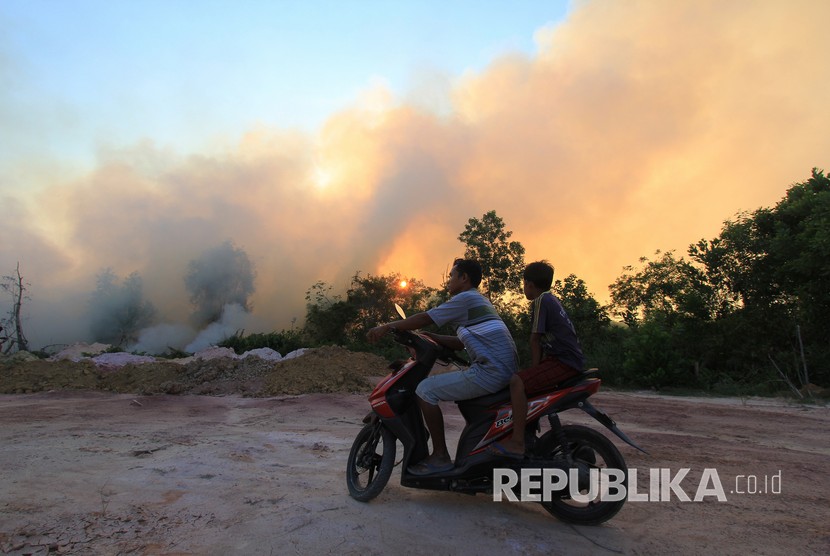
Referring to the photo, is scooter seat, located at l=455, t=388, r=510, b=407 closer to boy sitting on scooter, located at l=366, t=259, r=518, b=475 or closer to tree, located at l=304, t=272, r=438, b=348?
boy sitting on scooter, located at l=366, t=259, r=518, b=475

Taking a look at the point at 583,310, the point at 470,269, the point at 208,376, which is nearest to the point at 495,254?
the point at 583,310

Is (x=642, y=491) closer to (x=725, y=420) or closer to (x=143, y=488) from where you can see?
(x=143, y=488)

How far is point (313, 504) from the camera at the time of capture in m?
3.49

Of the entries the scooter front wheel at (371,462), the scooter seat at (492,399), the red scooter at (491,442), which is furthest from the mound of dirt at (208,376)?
the scooter seat at (492,399)

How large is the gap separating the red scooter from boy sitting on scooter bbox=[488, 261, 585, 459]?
0.20ft

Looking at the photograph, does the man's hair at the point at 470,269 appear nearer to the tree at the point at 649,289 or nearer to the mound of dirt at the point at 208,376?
the mound of dirt at the point at 208,376

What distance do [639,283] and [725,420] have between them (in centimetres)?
1915

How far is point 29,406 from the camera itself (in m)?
9.80

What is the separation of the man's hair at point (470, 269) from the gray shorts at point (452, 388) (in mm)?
694

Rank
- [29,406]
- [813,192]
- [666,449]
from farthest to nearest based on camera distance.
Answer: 1. [813,192]
2. [29,406]
3. [666,449]

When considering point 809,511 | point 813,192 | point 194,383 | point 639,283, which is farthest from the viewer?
point 639,283

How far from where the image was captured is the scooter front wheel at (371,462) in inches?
141

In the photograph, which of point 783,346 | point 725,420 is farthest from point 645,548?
point 783,346

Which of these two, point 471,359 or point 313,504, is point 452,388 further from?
point 313,504
